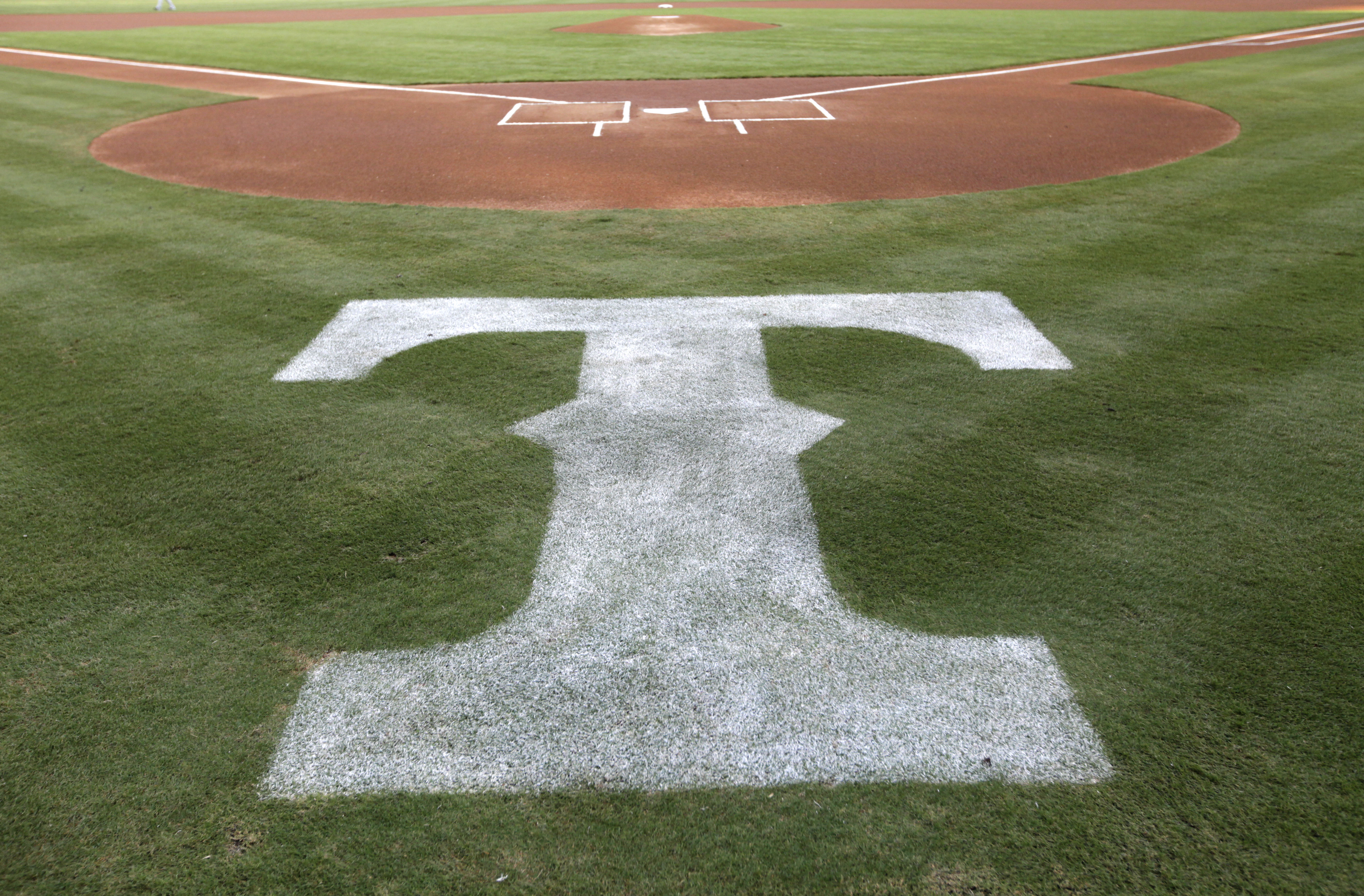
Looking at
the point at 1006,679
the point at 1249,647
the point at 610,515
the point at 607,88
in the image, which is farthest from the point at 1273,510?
the point at 607,88

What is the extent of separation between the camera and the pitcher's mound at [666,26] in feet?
86.9

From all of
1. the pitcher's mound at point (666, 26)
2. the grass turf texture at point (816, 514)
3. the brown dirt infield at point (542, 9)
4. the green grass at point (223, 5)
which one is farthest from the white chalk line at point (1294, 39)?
the green grass at point (223, 5)

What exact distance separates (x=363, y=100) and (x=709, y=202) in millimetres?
9517

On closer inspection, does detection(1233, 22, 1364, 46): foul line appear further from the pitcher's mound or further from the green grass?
the green grass

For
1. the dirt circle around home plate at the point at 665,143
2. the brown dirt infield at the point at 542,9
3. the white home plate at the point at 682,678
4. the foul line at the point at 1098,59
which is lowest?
the white home plate at the point at 682,678

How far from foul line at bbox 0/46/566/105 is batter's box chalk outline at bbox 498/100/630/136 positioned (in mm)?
207

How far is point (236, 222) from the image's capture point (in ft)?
28.5

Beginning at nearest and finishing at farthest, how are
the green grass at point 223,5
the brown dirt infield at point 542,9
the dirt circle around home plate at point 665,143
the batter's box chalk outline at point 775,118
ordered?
the dirt circle around home plate at point 665,143 → the batter's box chalk outline at point 775,118 → the brown dirt infield at point 542,9 → the green grass at point 223,5

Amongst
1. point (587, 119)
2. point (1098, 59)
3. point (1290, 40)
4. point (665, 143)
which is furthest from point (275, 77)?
point (1290, 40)

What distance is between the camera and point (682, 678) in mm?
3303

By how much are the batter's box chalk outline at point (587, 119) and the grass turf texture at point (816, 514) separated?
229 inches

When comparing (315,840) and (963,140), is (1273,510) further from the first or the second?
(963,140)

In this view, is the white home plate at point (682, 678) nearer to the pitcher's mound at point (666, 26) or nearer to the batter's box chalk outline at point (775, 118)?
the batter's box chalk outline at point (775, 118)

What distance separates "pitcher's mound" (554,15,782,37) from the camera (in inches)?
1043
